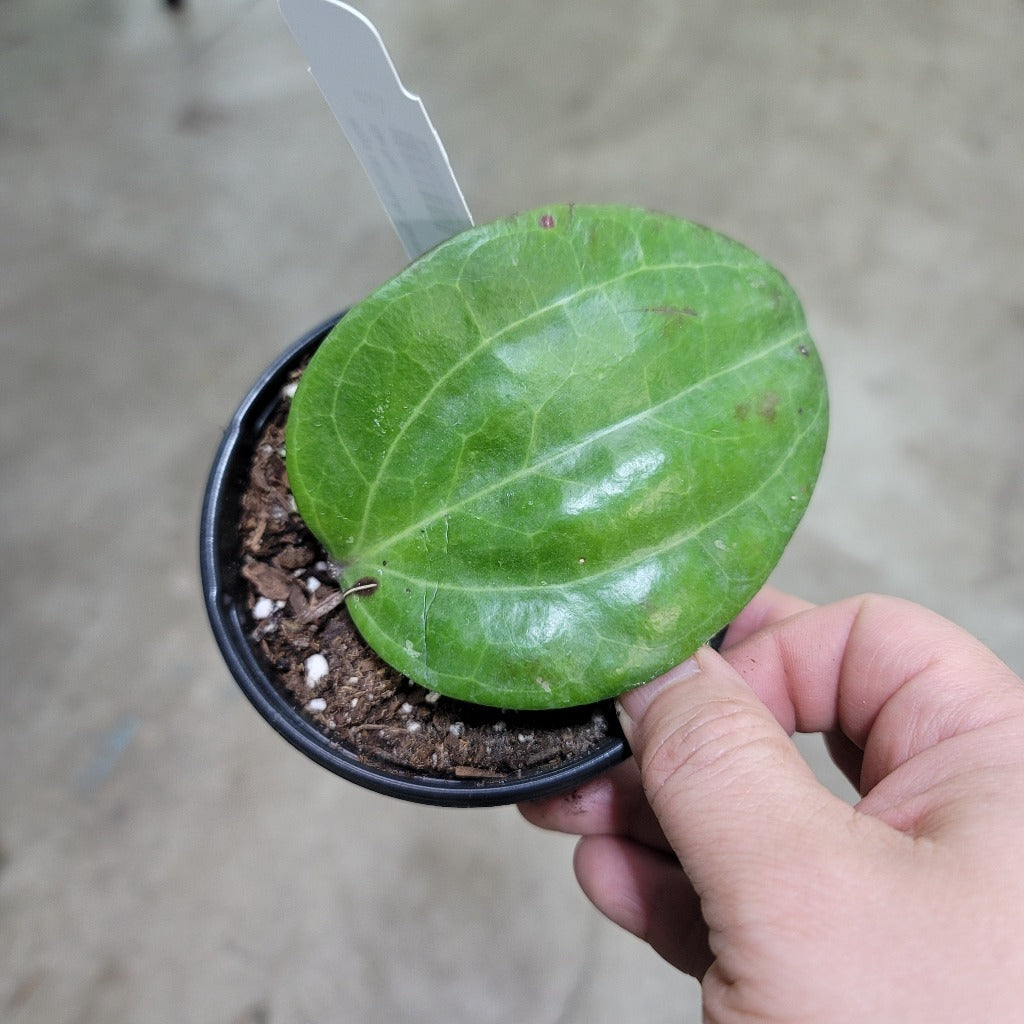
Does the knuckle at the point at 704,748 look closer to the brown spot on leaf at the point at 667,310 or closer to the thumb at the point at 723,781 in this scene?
the thumb at the point at 723,781

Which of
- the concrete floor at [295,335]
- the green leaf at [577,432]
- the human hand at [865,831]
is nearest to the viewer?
the human hand at [865,831]

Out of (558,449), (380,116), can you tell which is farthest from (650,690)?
(380,116)

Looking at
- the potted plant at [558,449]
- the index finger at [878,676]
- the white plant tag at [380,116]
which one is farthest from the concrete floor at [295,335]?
the white plant tag at [380,116]

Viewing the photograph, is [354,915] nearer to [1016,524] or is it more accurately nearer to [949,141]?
[1016,524]

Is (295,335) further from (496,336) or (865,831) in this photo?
(865,831)

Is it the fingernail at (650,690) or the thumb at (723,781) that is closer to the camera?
the thumb at (723,781)

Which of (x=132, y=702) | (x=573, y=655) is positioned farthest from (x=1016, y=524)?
(x=132, y=702)
